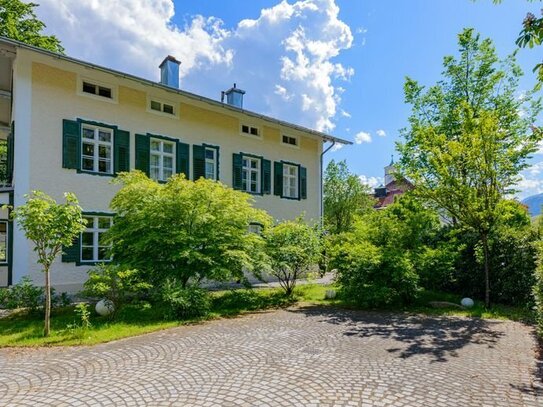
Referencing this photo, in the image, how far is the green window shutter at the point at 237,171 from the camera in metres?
16.9

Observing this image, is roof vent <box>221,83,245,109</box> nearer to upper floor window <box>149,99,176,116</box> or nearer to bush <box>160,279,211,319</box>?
upper floor window <box>149,99,176,116</box>

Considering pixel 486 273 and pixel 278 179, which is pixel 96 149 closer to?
pixel 278 179

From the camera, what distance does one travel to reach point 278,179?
18625 mm

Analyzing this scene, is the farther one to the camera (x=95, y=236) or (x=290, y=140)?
(x=290, y=140)

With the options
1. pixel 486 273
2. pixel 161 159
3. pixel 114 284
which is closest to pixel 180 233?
pixel 114 284

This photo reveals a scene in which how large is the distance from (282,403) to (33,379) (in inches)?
128

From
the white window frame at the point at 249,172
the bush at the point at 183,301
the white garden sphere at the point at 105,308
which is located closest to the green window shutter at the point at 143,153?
the white window frame at the point at 249,172

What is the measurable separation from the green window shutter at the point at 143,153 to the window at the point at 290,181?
731cm

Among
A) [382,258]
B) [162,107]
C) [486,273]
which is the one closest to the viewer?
[382,258]

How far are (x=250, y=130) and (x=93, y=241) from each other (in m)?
8.68

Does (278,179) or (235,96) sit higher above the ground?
(235,96)

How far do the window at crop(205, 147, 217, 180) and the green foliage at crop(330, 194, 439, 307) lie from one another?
7.10 meters

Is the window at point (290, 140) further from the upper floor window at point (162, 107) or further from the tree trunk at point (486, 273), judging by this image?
the tree trunk at point (486, 273)

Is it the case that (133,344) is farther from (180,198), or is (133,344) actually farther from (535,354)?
(535,354)
